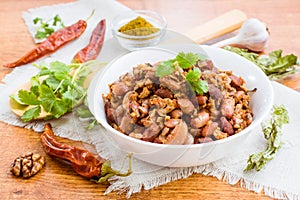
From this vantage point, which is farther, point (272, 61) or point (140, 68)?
point (272, 61)

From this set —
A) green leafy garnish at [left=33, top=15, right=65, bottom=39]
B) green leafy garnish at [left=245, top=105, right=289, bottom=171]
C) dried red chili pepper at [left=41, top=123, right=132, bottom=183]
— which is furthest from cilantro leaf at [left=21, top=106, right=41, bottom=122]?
green leafy garnish at [left=245, top=105, right=289, bottom=171]

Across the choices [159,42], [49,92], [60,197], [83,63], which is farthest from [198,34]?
[60,197]

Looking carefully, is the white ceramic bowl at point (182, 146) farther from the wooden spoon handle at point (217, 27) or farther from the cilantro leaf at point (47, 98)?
the wooden spoon handle at point (217, 27)

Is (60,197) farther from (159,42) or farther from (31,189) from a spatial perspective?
(159,42)

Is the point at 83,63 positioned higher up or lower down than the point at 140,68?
lower down

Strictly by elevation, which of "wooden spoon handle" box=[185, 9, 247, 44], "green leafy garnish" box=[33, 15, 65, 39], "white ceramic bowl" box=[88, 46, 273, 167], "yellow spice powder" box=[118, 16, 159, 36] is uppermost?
"white ceramic bowl" box=[88, 46, 273, 167]

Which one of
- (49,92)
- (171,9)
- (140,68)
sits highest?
(140,68)

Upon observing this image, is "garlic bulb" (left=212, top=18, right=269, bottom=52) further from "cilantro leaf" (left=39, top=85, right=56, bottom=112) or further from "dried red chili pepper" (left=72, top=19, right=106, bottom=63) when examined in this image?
"cilantro leaf" (left=39, top=85, right=56, bottom=112)
